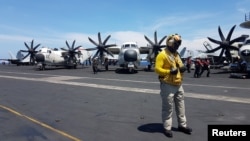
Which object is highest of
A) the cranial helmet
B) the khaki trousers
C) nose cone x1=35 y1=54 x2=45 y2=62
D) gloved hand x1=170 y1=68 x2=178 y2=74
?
nose cone x1=35 y1=54 x2=45 y2=62

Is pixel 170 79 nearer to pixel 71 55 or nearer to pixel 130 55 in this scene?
pixel 130 55

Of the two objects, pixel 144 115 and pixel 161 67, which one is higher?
pixel 161 67

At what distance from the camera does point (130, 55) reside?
3077 cm

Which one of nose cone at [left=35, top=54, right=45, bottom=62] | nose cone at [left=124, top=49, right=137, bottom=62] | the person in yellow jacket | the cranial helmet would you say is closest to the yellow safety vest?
the person in yellow jacket

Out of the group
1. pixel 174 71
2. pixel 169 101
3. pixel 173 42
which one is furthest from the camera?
pixel 173 42

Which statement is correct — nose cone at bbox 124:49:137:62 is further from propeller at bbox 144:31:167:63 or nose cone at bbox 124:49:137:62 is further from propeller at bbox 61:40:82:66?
propeller at bbox 61:40:82:66

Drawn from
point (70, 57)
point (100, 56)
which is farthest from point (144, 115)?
point (70, 57)

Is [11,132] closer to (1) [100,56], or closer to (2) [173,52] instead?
(2) [173,52]

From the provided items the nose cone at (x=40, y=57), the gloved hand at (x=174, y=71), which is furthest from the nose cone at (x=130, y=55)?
the gloved hand at (x=174, y=71)

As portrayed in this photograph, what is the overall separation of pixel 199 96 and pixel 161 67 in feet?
22.6

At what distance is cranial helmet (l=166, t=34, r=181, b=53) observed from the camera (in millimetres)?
6539

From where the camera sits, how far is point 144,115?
344 inches

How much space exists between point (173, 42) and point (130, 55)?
24.2 meters

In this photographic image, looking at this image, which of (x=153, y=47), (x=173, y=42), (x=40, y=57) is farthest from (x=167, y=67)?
(x=40, y=57)
